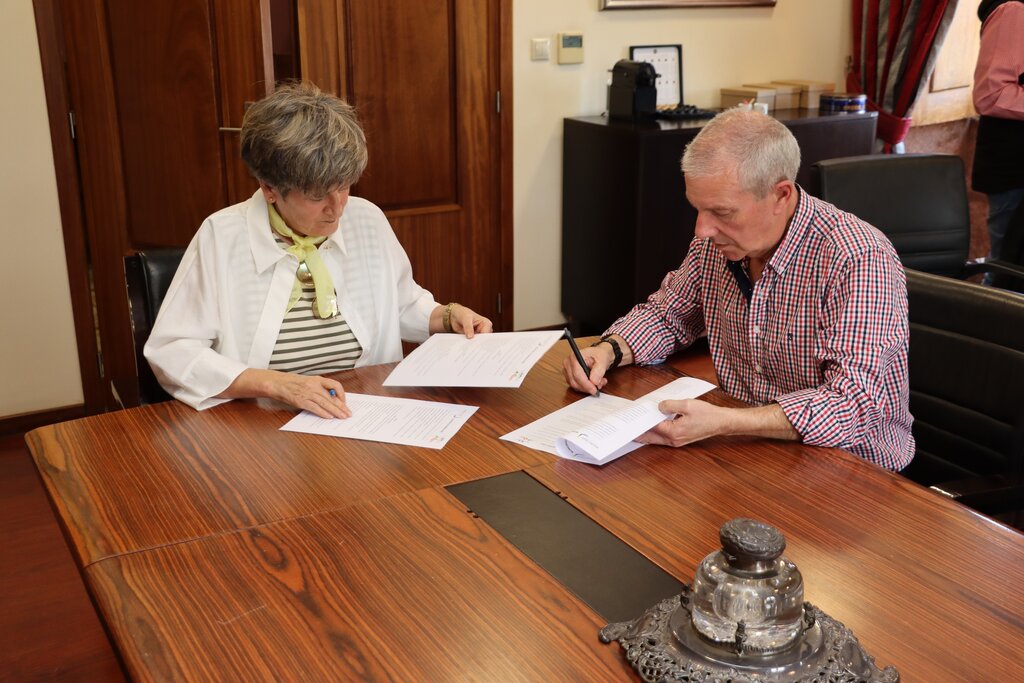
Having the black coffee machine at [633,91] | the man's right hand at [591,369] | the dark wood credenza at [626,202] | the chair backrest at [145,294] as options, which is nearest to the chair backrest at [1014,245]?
the dark wood credenza at [626,202]

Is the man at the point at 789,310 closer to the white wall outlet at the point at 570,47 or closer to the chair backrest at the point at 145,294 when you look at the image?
the chair backrest at the point at 145,294

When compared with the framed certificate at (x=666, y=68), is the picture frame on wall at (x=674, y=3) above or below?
above

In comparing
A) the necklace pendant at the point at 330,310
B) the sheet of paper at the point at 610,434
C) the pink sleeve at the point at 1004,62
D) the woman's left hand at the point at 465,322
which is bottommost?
the sheet of paper at the point at 610,434

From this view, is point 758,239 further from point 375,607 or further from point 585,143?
point 585,143

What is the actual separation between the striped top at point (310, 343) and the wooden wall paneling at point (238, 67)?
103 cm

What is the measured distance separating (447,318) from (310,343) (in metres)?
0.32

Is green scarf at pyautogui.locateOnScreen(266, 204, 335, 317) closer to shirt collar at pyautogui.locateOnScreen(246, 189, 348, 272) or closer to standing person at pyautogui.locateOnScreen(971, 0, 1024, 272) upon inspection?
shirt collar at pyautogui.locateOnScreen(246, 189, 348, 272)

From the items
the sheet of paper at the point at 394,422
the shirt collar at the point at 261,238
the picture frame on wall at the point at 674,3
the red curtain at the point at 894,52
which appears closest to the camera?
the sheet of paper at the point at 394,422

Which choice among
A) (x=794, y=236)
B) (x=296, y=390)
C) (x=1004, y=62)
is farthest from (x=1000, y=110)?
(x=296, y=390)

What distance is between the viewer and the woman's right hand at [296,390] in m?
1.78

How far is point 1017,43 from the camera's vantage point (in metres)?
3.52

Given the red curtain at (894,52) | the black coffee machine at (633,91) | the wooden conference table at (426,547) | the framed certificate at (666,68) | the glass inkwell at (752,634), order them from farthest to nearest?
the red curtain at (894,52) < the framed certificate at (666,68) < the black coffee machine at (633,91) < the wooden conference table at (426,547) < the glass inkwell at (752,634)

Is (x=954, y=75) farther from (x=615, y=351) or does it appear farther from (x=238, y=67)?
(x=615, y=351)

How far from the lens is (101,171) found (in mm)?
3271
